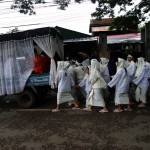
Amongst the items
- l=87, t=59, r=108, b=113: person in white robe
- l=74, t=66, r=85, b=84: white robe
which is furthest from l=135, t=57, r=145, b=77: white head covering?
l=74, t=66, r=85, b=84: white robe

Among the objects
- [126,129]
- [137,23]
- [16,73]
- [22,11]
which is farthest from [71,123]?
[137,23]

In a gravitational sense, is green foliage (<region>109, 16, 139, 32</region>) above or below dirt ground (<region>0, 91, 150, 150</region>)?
above

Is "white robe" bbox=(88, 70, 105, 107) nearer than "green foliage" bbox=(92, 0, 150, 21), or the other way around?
"white robe" bbox=(88, 70, 105, 107)

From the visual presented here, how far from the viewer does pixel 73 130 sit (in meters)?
8.06

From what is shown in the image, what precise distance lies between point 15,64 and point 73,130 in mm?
3938

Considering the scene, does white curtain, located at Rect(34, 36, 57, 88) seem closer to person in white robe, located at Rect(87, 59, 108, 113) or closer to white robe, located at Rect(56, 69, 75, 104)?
white robe, located at Rect(56, 69, 75, 104)

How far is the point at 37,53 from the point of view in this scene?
1102 centimetres

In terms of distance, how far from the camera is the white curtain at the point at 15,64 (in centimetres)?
1086

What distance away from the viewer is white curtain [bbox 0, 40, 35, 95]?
10859 millimetres

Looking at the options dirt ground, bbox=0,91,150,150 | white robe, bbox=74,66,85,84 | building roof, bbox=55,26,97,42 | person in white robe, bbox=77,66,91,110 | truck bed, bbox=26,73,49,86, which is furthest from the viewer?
building roof, bbox=55,26,97,42

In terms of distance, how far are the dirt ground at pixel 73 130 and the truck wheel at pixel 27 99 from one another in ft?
0.87

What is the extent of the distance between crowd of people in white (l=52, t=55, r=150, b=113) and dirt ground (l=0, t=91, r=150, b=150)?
392 millimetres

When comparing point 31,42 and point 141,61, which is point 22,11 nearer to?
point 31,42

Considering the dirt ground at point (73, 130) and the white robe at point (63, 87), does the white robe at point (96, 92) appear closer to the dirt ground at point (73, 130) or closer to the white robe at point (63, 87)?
the dirt ground at point (73, 130)
